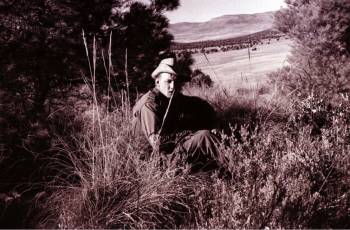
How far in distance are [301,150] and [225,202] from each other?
2.49 feet

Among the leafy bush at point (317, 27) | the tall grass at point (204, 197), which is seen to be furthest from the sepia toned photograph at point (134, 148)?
the leafy bush at point (317, 27)

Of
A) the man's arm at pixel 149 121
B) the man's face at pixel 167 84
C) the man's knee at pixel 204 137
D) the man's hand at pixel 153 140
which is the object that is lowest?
the man's knee at pixel 204 137

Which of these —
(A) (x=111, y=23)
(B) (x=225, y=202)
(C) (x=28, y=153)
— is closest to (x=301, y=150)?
(B) (x=225, y=202)

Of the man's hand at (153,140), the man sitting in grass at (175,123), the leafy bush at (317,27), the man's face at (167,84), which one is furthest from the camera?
the leafy bush at (317,27)

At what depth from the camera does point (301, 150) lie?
2.74 m

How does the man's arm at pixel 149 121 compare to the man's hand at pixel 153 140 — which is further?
the man's arm at pixel 149 121

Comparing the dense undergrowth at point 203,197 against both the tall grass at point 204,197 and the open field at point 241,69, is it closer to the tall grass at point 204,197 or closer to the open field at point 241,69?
the tall grass at point 204,197

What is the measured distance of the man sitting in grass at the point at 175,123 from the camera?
10.3 feet

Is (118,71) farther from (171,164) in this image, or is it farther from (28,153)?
(171,164)

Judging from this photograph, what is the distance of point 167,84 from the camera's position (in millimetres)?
3605

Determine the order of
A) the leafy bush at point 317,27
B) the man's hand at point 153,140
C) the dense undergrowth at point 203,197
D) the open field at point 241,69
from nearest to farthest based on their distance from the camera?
the dense undergrowth at point 203,197, the man's hand at point 153,140, the open field at point 241,69, the leafy bush at point 317,27

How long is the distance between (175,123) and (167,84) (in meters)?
0.39

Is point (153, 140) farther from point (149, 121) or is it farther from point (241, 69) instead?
point (241, 69)

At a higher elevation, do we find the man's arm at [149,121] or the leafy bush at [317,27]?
the leafy bush at [317,27]
